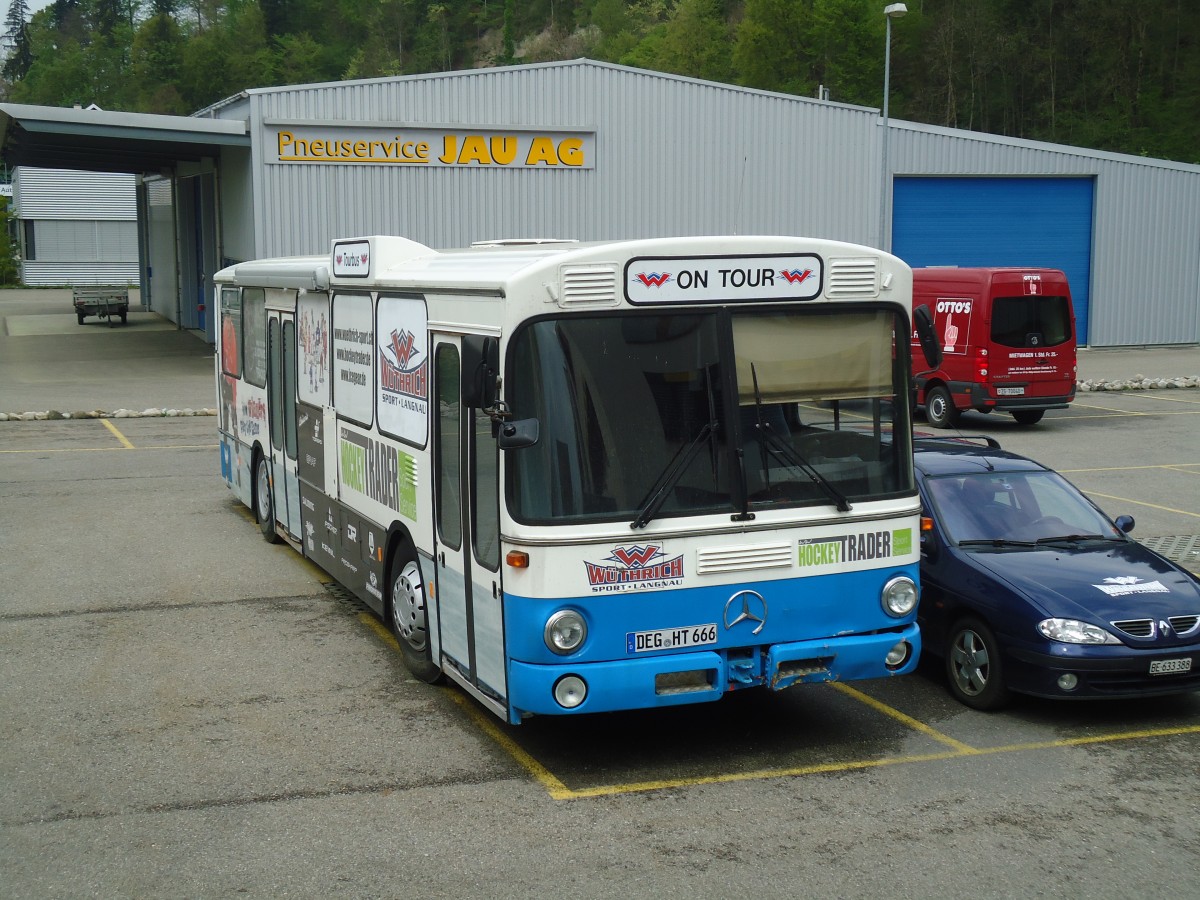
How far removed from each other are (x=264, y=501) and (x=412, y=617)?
5.22 m

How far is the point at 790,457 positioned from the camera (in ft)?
23.5

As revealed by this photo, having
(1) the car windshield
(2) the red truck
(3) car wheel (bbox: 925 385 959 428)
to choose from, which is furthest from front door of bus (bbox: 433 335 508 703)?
(3) car wheel (bbox: 925 385 959 428)

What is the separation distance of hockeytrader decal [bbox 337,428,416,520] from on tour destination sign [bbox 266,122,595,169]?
21.9 m

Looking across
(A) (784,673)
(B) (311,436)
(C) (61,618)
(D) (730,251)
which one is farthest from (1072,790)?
(C) (61,618)

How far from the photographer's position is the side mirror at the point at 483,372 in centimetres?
671

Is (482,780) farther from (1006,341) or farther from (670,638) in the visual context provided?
(1006,341)

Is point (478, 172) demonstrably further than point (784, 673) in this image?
Yes

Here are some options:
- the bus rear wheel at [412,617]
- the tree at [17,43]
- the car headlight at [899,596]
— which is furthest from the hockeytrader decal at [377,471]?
the tree at [17,43]

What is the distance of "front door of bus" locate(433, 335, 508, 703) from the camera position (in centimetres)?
709

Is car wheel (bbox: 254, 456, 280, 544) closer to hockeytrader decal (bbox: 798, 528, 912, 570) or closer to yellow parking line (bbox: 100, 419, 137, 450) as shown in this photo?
hockeytrader decal (bbox: 798, 528, 912, 570)

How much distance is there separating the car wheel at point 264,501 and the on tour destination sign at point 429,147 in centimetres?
1825

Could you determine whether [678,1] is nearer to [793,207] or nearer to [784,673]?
[793,207]

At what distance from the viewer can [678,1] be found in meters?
134

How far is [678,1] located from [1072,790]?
13504cm
